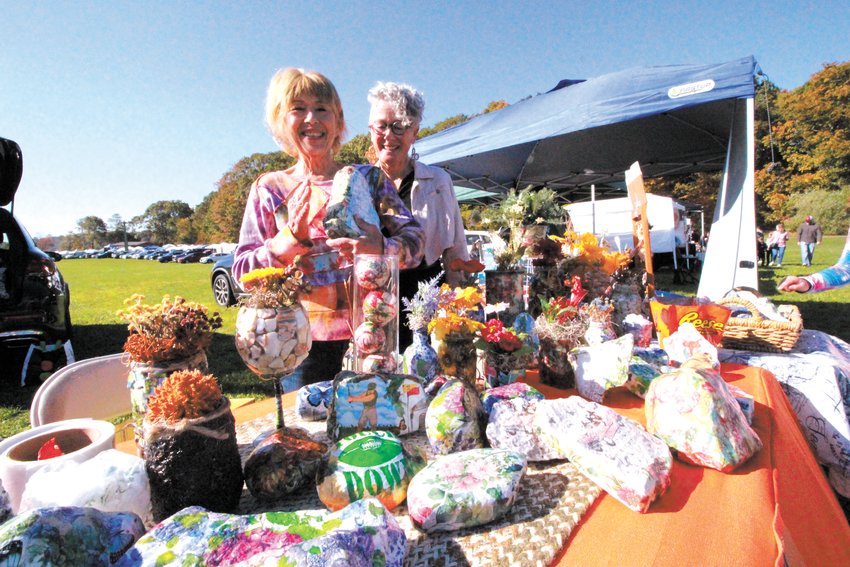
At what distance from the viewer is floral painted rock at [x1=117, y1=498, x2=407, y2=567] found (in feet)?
1.74

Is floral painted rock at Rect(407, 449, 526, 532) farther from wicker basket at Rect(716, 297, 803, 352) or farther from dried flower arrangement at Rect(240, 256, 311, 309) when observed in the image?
wicker basket at Rect(716, 297, 803, 352)

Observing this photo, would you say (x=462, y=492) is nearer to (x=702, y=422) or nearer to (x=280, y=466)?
(x=280, y=466)

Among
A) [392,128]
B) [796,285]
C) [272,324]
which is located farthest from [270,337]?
[796,285]

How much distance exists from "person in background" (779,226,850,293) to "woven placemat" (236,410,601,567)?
2.04m

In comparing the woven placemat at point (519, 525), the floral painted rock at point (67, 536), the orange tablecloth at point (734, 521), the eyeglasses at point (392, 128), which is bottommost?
the orange tablecloth at point (734, 521)

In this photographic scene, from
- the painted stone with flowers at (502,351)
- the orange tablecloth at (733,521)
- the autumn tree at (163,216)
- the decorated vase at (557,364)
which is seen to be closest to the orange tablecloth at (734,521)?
the orange tablecloth at (733,521)

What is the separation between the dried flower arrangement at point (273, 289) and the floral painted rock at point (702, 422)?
2.89 ft

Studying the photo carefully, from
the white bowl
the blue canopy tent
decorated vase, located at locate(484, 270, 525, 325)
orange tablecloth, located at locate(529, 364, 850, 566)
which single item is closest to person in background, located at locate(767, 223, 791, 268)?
the blue canopy tent

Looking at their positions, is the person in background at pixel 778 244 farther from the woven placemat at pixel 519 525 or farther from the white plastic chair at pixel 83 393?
the white plastic chair at pixel 83 393

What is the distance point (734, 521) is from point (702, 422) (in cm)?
21

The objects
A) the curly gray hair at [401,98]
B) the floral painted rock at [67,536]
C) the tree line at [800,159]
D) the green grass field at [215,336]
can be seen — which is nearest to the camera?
the floral painted rock at [67,536]

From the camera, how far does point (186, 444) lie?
0.74 meters

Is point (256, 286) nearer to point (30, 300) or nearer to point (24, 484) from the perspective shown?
point (24, 484)

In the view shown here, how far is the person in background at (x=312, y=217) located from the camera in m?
1.35
